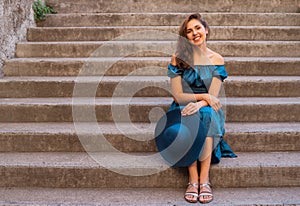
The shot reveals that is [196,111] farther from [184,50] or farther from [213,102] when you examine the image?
[184,50]

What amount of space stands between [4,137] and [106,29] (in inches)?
71.0

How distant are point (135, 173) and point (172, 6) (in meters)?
2.79

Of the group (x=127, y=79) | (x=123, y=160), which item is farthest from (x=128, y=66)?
(x=123, y=160)

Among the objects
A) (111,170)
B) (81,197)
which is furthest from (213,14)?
(81,197)

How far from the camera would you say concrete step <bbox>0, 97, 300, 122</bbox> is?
3191 millimetres

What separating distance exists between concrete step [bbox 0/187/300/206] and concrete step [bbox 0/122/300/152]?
398 mm

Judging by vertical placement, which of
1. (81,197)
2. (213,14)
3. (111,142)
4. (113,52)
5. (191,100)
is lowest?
(81,197)

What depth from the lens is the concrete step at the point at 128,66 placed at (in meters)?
3.68

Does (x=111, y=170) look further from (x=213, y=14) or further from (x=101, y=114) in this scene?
(x=213, y=14)

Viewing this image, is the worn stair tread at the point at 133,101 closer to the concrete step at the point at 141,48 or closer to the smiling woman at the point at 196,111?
the smiling woman at the point at 196,111

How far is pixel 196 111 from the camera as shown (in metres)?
2.60

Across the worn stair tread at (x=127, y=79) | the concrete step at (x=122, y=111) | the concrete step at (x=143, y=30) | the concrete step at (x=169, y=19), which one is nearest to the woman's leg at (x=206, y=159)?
the concrete step at (x=122, y=111)

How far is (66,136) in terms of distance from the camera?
296cm

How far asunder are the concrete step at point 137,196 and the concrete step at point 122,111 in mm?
741
